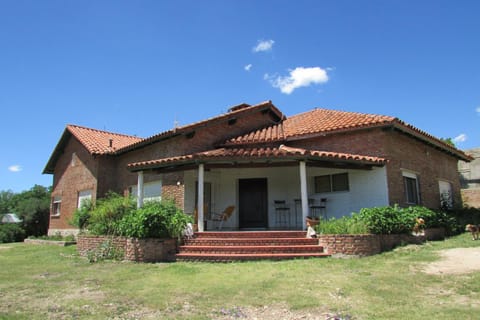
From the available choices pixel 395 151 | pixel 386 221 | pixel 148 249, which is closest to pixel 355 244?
pixel 386 221

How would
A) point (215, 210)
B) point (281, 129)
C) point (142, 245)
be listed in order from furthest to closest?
point (281, 129), point (215, 210), point (142, 245)

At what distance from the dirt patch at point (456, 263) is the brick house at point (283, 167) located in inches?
142

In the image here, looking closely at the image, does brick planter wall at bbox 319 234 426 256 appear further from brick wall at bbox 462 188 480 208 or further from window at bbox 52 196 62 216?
window at bbox 52 196 62 216

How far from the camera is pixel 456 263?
25.4 ft

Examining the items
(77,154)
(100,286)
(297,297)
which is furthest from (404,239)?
(77,154)

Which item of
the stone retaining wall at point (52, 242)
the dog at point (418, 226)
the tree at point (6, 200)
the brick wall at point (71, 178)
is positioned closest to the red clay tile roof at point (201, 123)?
the brick wall at point (71, 178)

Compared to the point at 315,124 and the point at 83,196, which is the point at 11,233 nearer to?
the point at 83,196

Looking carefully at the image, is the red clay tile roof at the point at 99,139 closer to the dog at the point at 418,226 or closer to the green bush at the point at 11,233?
the green bush at the point at 11,233

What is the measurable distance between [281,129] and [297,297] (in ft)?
36.0

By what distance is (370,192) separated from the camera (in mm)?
12625

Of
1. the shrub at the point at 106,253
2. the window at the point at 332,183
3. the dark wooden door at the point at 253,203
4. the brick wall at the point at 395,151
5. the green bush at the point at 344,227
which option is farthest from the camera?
the dark wooden door at the point at 253,203

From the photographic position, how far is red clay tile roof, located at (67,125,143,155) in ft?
58.6

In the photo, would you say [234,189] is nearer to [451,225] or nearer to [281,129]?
[281,129]

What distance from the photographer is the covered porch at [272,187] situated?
12.3 meters
